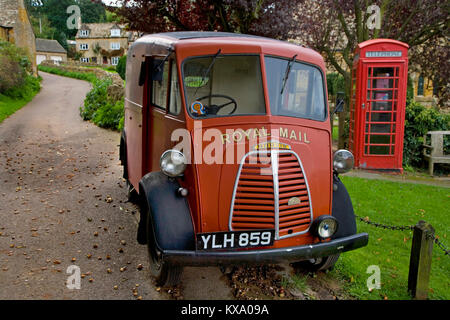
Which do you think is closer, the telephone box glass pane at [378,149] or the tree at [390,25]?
the telephone box glass pane at [378,149]

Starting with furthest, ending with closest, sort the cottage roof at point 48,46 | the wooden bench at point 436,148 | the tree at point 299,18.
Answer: the cottage roof at point 48,46, the tree at point 299,18, the wooden bench at point 436,148

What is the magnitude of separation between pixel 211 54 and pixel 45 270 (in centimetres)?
287

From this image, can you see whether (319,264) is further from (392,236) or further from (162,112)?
(162,112)

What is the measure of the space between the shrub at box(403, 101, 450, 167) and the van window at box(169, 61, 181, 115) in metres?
7.31

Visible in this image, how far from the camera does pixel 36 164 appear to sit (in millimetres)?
9531

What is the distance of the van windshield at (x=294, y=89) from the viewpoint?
4.15 metres

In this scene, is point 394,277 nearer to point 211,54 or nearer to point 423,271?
point 423,271

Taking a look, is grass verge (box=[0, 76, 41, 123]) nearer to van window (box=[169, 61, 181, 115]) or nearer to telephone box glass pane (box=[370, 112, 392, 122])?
telephone box glass pane (box=[370, 112, 392, 122])

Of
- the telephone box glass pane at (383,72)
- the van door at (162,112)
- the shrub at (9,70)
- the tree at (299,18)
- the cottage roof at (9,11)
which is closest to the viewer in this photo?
the van door at (162,112)

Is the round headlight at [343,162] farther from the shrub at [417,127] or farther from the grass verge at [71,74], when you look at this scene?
the grass verge at [71,74]

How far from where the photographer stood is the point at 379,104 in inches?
363

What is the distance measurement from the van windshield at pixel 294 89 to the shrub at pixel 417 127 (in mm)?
6231

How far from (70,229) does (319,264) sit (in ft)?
11.0

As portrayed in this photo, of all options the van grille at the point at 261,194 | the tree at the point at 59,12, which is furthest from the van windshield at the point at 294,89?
the tree at the point at 59,12
